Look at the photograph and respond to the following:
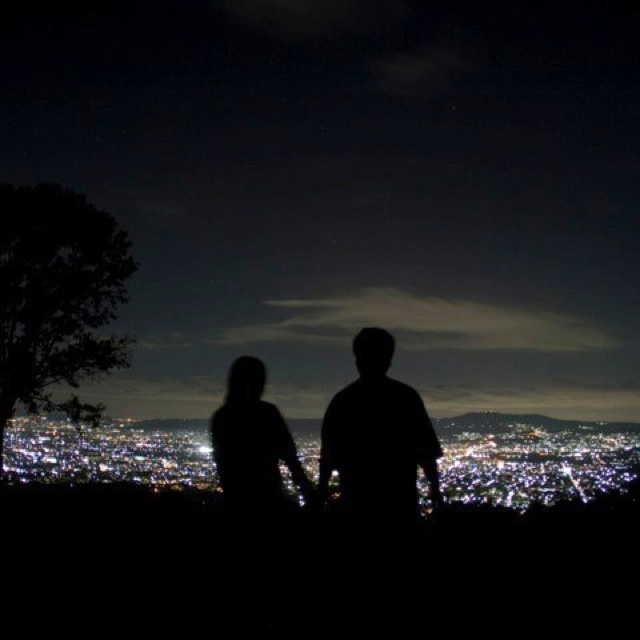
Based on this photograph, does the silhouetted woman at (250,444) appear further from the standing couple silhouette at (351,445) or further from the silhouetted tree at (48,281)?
the silhouetted tree at (48,281)

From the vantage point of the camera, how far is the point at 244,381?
5926mm

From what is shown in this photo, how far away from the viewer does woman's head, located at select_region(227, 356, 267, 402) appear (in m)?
5.92

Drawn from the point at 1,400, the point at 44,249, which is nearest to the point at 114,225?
the point at 44,249

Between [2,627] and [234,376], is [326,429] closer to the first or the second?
[234,376]

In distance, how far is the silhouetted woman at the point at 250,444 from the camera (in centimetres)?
585

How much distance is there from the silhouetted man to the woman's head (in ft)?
2.30

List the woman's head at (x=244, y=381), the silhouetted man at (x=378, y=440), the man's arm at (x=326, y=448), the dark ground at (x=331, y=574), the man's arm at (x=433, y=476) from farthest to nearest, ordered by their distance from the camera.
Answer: the woman's head at (x=244, y=381), the dark ground at (x=331, y=574), the man's arm at (x=326, y=448), the man's arm at (x=433, y=476), the silhouetted man at (x=378, y=440)

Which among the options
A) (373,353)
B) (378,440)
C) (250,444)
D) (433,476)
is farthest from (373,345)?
(250,444)

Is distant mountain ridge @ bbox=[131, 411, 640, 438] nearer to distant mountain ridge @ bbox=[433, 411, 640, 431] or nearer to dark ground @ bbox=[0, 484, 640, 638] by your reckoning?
distant mountain ridge @ bbox=[433, 411, 640, 431]

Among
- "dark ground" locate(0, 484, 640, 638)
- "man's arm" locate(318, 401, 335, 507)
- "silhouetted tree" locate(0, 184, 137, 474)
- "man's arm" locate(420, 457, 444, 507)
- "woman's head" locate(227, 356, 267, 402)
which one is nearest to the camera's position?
"man's arm" locate(420, 457, 444, 507)

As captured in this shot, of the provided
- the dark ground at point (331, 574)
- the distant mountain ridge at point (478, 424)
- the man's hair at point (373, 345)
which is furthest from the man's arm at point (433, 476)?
the distant mountain ridge at point (478, 424)

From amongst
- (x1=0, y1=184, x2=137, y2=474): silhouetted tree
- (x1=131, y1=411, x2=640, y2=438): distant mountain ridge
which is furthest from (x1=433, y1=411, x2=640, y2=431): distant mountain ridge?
(x1=0, y1=184, x2=137, y2=474): silhouetted tree

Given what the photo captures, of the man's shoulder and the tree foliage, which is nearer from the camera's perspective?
the man's shoulder

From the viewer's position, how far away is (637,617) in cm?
622
